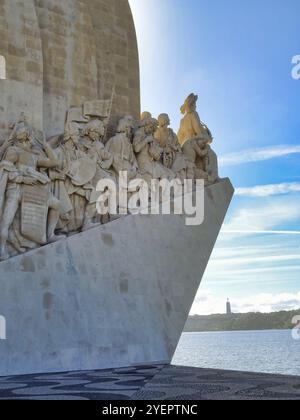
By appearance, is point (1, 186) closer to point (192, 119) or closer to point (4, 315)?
point (4, 315)

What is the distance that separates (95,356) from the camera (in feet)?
24.5

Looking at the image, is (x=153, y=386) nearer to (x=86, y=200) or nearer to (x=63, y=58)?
(x=86, y=200)

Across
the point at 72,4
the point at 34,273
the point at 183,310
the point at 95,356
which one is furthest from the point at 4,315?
the point at 72,4

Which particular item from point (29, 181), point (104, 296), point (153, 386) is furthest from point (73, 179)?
point (153, 386)

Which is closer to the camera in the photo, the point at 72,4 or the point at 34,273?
the point at 34,273

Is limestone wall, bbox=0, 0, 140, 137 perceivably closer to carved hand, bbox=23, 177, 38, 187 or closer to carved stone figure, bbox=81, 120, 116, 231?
carved stone figure, bbox=81, 120, 116, 231

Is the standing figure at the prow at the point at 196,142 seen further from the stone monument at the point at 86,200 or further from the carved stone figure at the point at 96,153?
the carved stone figure at the point at 96,153

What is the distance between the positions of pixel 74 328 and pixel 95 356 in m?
0.42

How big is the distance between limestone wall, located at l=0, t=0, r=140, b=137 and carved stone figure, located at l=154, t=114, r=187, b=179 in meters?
0.52

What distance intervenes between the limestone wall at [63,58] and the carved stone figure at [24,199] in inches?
18.0

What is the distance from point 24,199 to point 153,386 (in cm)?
334

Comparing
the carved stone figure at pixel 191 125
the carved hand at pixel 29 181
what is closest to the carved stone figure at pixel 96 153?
the carved hand at pixel 29 181

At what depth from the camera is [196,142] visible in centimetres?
1059
